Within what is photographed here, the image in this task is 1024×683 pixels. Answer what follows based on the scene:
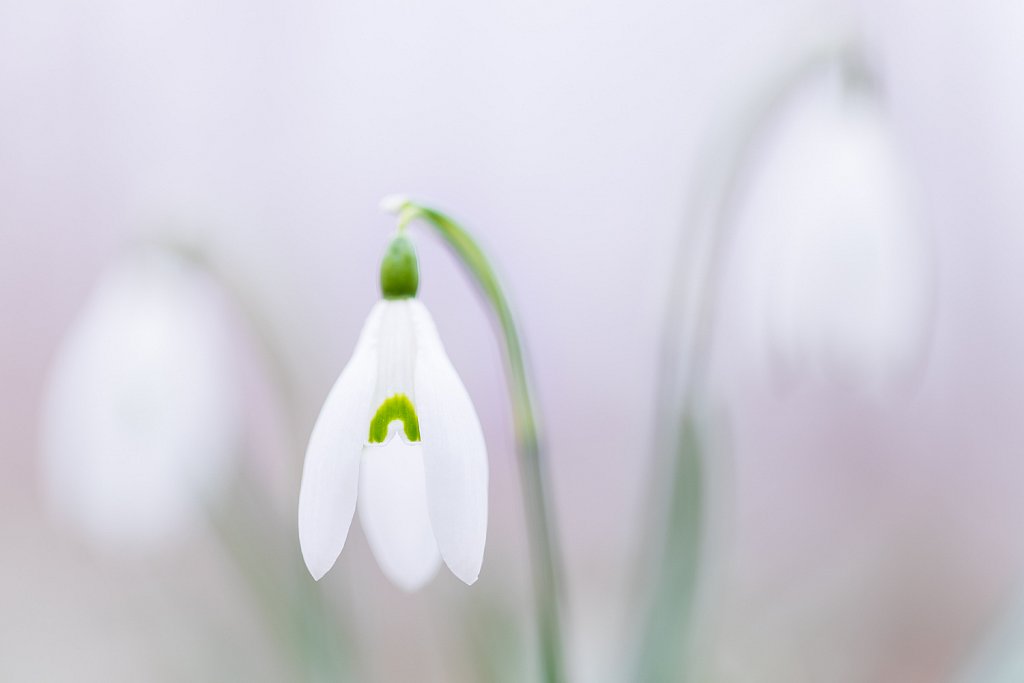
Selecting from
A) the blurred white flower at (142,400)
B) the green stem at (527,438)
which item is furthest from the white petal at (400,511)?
the blurred white flower at (142,400)

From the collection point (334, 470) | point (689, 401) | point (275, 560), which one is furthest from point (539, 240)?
point (334, 470)

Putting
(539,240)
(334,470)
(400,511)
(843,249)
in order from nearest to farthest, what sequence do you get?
(334,470) < (400,511) < (843,249) < (539,240)

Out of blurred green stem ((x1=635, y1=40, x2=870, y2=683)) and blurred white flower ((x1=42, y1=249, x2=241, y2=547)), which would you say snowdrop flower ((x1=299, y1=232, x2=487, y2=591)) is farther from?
blurred white flower ((x1=42, y1=249, x2=241, y2=547))

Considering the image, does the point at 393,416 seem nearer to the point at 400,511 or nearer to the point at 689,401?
the point at 400,511

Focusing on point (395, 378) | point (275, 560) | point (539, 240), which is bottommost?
point (275, 560)

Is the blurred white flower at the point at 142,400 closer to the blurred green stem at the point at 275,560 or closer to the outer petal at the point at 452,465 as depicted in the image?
the blurred green stem at the point at 275,560

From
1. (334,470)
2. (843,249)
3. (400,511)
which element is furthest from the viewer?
(843,249)

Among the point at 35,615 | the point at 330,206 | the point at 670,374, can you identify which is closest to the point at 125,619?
the point at 35,615
